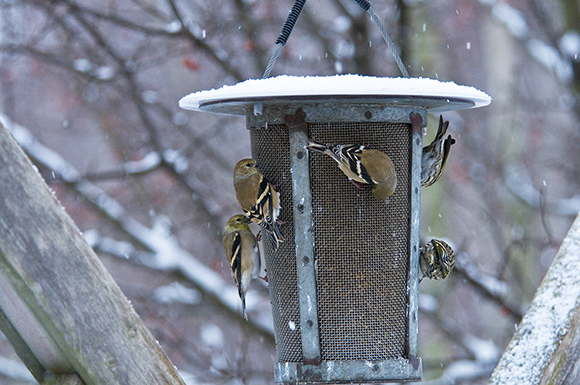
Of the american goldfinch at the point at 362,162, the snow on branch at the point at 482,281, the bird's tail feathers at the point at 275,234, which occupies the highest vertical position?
the american goldfinch at the point at 362,162

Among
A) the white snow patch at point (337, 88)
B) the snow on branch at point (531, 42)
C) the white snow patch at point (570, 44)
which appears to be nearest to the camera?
the white snow patch at point (337, 88)

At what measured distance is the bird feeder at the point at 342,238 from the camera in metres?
3.26

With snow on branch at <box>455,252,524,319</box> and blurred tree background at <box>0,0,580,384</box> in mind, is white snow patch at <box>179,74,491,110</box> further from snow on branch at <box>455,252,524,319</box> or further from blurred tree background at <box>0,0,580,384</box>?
snow on branch at <box>455,252,524,319</box>

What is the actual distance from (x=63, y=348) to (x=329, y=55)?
671 centimetres

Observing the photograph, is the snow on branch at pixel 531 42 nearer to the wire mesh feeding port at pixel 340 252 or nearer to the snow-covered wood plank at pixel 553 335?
the wire mesh feeding port at pixel 340 252

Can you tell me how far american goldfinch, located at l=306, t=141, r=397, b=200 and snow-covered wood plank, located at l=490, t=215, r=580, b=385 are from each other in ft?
3.45

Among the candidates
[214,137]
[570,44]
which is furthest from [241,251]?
[570,44]

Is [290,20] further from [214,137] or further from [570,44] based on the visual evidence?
[570,44]

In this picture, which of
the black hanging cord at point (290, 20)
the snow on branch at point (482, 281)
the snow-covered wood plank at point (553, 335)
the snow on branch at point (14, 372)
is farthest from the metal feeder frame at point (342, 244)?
the snow on branch at point (14, 372)

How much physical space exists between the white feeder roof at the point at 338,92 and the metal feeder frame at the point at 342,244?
0.04 m

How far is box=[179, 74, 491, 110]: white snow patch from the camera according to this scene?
2844 millimetres

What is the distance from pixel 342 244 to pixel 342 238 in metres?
0.03

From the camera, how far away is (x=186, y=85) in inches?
477

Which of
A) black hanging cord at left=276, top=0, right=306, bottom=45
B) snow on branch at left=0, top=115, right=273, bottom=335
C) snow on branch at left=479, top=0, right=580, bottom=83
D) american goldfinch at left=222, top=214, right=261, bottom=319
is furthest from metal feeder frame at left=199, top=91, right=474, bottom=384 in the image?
snow on branch at left=479, top=0, right=580, bottom=83
